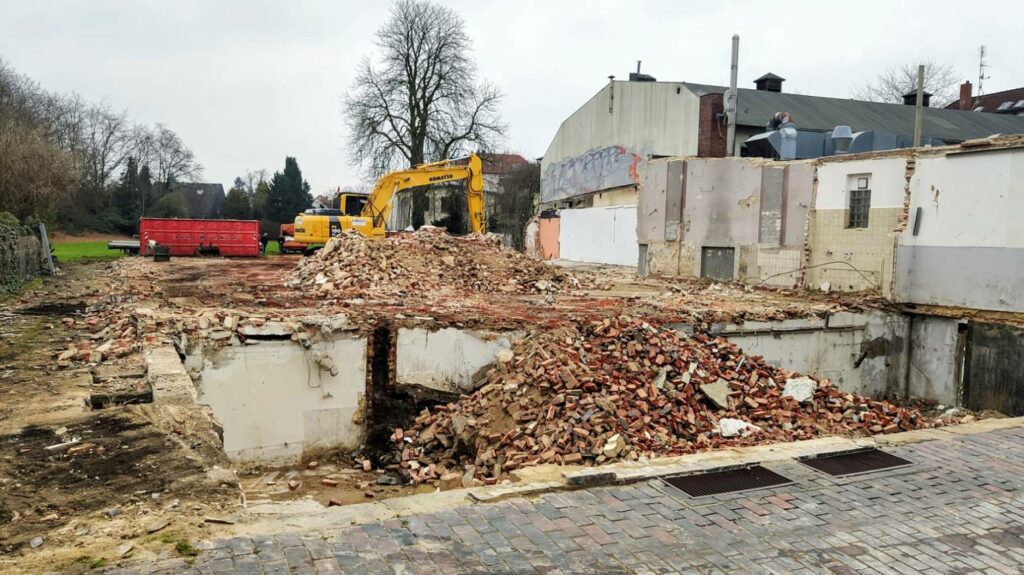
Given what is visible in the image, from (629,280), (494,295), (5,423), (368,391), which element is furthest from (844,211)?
(5,423)

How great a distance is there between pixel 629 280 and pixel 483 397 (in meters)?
11.4

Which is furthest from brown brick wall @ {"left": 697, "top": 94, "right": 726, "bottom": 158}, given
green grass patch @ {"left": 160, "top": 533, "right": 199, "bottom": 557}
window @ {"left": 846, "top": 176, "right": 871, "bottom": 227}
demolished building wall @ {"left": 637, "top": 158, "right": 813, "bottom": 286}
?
green grass patch @ {"left": 160, "top": 533, "right": 199, "bottom": 557}

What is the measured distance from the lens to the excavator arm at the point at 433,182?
21.0m

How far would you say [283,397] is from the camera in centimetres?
995

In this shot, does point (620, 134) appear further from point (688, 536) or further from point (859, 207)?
point (688, 536)

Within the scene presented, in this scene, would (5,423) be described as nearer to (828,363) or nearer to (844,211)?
Result: (828,363)

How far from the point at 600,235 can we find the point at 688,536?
25422 mm

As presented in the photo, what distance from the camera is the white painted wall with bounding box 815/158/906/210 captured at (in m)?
14.6

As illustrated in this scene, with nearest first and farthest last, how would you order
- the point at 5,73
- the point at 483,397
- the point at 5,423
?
the point at 5,423, the point at 483,397, the point at 5,73

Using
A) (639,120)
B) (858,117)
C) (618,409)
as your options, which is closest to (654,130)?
(639,120)

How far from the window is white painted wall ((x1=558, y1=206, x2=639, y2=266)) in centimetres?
1135

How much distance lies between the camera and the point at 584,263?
30.5 meters

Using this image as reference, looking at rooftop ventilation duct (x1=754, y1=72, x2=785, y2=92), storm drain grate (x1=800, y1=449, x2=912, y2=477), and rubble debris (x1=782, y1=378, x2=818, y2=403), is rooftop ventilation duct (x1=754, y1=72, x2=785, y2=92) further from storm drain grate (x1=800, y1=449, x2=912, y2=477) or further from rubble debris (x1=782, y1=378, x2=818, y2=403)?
storm drain grate (x1=800, y1=449, x2=912, y2=477)

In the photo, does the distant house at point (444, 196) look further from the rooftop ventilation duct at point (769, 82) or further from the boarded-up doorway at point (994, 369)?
the boarded-up doorway at point (994, 369)
